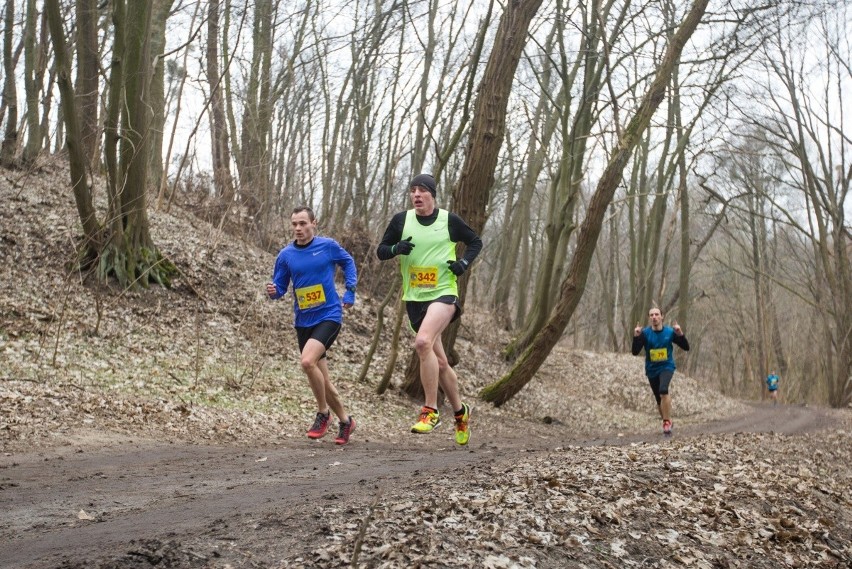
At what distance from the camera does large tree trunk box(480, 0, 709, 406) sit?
14.8 meters

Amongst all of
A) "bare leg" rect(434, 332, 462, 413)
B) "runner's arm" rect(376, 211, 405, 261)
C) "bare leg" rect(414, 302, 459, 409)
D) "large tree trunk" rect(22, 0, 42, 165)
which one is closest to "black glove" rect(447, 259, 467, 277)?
"bare leg" rect(414, 302, 459, 409)

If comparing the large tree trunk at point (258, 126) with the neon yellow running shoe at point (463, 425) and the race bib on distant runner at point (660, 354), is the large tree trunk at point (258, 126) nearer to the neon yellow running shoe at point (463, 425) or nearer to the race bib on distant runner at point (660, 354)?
the race bib on distant runner at point (660, 354)

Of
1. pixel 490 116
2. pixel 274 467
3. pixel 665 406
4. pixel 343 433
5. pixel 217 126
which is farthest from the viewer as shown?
pixel 217 126

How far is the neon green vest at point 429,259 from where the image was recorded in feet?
25.0

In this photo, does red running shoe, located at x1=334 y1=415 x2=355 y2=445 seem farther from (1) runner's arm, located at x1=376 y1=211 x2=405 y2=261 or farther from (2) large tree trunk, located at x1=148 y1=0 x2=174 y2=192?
(2) large tree trunk, located at x1=148 y1=0 x2=174 y2=192

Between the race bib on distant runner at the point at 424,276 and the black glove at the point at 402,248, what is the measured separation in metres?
0.23

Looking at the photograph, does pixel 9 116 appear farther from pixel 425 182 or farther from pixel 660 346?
pixel 660 346

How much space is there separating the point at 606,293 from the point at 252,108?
21894mm

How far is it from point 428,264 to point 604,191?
322 inches

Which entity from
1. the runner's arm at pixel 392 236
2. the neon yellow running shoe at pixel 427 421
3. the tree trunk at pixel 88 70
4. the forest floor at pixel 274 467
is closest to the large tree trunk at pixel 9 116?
the tree trunk at pixel 88 70

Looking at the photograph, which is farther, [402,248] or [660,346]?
[660,346]

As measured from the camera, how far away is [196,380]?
11000 millimetres

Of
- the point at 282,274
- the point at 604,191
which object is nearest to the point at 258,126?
the point at 604,191

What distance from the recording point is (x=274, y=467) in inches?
264
